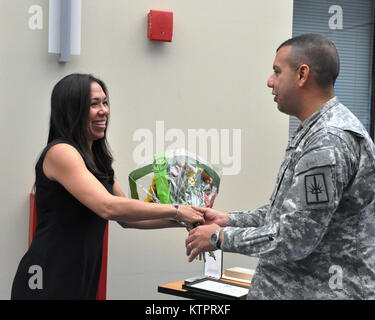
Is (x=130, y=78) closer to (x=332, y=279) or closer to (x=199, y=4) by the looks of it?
(x=199, y=4)

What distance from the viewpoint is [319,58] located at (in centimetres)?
196

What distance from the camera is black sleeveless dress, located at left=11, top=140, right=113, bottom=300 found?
7.02ft

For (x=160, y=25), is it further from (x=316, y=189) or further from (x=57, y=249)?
(x=316, y=189)

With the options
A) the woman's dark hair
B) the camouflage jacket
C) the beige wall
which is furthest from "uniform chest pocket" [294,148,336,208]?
the beige wall

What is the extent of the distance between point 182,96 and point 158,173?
1.37 m

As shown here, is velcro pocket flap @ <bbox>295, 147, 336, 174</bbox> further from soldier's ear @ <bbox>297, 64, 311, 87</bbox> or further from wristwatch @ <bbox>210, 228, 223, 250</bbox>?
wristwatch @ <bbox>210, 228, 223, 250</bbox>

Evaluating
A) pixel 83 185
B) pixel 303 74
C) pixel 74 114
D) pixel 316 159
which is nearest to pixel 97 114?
pixel 74 114

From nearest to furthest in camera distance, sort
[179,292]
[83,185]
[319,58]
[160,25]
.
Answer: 1. [319,58]
2. [83,185]
3. [179,292]
4. [160,25]

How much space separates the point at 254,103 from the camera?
3768 millimetres

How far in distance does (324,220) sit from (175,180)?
749 millimetres

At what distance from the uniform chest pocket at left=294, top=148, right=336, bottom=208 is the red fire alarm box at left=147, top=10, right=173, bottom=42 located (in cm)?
187

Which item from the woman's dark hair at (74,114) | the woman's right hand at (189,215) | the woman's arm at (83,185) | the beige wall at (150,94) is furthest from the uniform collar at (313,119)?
the beige wall at (150,94)
